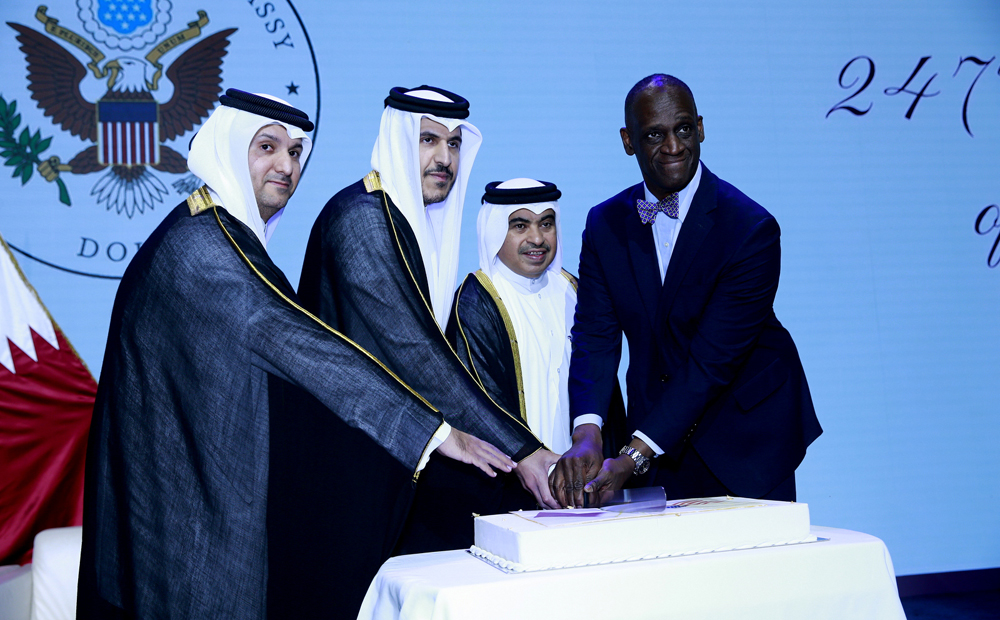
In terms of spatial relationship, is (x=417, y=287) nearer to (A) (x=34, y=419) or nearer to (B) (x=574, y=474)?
(B) (x=574, y=474)

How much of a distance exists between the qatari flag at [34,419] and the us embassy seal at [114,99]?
0.45 meters

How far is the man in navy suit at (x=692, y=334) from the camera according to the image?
2.15 m

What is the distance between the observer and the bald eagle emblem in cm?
377

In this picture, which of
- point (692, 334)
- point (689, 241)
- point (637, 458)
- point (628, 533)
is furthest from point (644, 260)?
point (628, 533)

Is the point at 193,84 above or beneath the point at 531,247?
above

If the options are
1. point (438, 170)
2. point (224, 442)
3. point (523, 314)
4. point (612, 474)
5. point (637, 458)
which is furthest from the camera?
point (523, 314)

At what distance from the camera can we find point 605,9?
13.6 ft

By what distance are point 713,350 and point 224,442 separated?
3.99ft

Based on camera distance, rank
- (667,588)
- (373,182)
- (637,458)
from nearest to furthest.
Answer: (667,588) → (637,458) → (373,182)

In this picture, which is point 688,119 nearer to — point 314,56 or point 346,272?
point 346,272

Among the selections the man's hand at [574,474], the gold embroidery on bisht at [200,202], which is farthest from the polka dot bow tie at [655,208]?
the gold embroidery on bisht at [200,202]

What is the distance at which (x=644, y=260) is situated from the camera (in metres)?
2.33

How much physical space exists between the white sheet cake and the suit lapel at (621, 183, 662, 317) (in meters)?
0.90

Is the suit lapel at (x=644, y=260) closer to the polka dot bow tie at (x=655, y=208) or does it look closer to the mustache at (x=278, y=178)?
the polka dot bow tie at (x=655, y=208)
